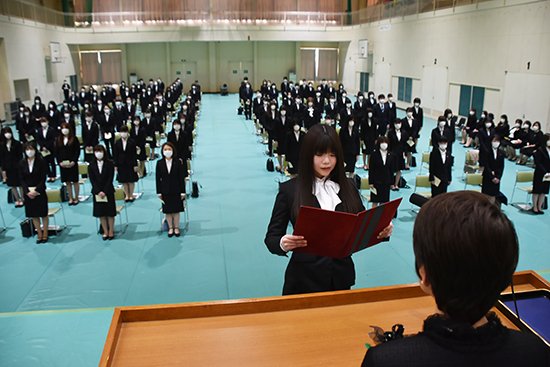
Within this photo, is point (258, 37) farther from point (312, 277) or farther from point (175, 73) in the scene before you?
point (312, 277)

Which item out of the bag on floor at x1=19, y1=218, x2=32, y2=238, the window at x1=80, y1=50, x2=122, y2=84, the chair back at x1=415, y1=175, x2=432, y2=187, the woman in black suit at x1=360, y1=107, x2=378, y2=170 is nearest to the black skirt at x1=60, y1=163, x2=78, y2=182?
the bag on floor at x1=19, y1=218, x2=32, y2=238

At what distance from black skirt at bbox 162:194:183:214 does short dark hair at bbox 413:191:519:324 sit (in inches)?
295

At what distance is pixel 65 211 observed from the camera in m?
9.96

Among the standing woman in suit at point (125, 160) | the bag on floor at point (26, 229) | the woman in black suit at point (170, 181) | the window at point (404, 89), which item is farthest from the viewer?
the window at point (404, 89)

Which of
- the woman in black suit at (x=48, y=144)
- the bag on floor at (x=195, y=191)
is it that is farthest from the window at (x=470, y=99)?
the woman in black suit at (x=48, y=144)

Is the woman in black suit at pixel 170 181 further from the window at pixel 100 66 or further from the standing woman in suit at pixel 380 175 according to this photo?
the window at pixel 100 66

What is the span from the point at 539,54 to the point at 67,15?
97.5 ft

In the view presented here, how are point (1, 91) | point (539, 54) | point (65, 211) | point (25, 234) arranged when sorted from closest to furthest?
point (25, 234)
point (65, 211)
point (539, 54)
point (1, 91)

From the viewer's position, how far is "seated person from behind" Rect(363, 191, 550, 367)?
1105 mm

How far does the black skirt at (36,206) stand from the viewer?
8009 mm

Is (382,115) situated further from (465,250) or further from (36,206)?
(465,250)

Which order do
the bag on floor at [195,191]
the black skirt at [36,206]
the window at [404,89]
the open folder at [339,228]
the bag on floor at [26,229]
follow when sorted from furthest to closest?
the window at [404,89] → the bag on floor at [195,191] → the bag on floor at [26,229] → the black skirt at [36,206] → the open folder at [339,228]

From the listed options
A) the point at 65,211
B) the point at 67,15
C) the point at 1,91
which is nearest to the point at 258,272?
the point at 65,211

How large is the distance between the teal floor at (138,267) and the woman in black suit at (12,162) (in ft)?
1.26
